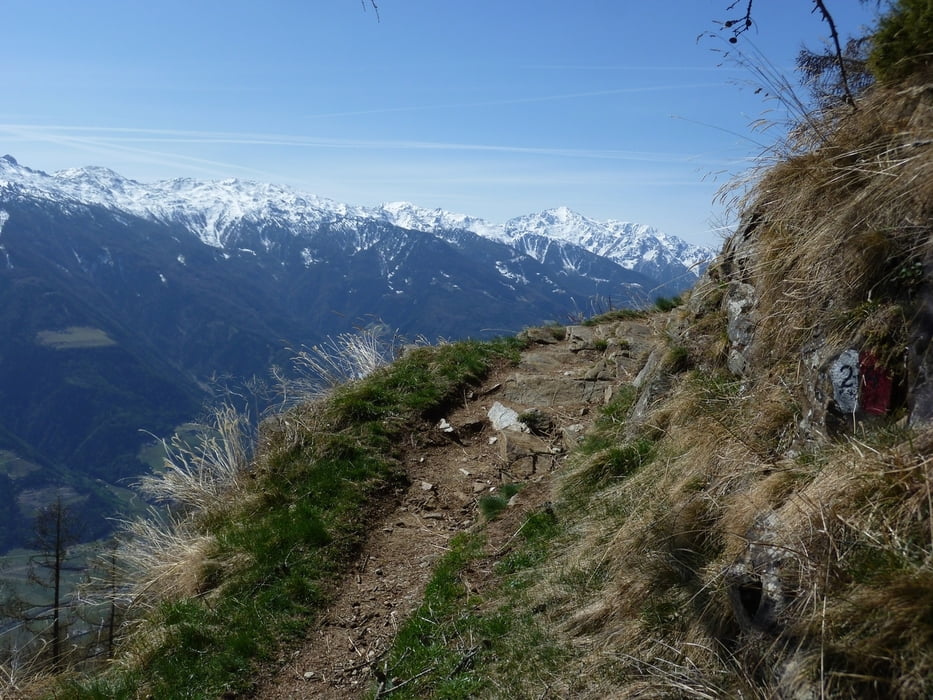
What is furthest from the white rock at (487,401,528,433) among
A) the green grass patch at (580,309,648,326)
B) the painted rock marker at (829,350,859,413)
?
the painted rock marker at (829,350,859,413)

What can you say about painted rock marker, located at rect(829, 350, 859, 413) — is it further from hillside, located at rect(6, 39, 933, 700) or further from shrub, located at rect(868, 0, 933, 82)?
shrub, located at rect(868, 0, 933, 82)

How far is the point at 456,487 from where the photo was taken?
30.7 feet

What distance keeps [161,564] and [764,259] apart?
7740 mm

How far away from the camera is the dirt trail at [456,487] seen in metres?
6.17

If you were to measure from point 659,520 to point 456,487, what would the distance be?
4.93m

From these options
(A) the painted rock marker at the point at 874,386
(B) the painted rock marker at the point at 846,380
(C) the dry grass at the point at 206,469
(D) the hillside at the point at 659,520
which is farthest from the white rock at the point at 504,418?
(A) the painted rock marker at the point at 874,386

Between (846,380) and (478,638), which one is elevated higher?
(846,380)

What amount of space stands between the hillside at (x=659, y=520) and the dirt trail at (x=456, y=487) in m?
0.04

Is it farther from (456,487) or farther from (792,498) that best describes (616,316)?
(792,498)

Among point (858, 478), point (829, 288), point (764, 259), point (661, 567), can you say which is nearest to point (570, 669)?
point (661, 567)

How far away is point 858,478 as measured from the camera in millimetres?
3367

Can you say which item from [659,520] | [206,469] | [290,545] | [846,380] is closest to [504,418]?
[290,545]

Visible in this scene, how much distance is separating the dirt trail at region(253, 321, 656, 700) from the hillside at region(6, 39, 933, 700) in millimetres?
42

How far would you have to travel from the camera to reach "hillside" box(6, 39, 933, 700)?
3.22 metres
